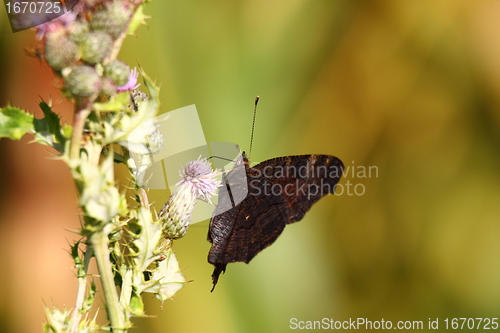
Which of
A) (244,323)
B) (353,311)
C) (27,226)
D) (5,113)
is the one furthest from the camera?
(353,311)

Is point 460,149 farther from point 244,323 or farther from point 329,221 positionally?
point 244,323

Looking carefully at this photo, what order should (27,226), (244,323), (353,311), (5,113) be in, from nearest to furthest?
(5,113), (27,226), (244,323), (353,311)

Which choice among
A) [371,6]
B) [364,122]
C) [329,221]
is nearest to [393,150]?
[364,122]

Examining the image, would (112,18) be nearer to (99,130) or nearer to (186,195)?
(99,130)

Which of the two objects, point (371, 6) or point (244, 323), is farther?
point (371, 6)

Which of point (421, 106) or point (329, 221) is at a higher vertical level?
point (421, 106)

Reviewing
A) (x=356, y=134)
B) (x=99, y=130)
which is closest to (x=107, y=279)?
(x=99, y=130)

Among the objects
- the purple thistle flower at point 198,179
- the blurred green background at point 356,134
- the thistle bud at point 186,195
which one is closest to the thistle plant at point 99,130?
the thistle bud at point 186,195
